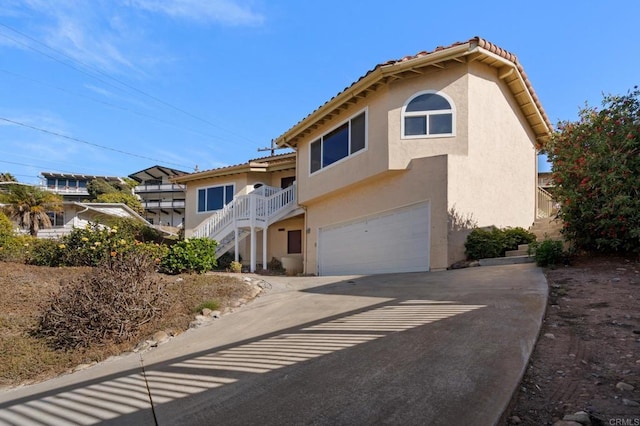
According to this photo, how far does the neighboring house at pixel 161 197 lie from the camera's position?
165 ft

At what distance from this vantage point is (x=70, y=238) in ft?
41.2

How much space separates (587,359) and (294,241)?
15.6m

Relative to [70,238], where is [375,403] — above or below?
below

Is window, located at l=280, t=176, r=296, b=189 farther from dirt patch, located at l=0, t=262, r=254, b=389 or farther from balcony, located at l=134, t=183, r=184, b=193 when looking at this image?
balcony, located at l=134, t=183, r=184, b=193

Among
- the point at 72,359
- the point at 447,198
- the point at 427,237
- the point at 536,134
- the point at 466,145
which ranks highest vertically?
the point at 536,134

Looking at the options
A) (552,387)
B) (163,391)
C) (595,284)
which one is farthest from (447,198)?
(163,391)

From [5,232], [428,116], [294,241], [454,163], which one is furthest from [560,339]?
[5,232]

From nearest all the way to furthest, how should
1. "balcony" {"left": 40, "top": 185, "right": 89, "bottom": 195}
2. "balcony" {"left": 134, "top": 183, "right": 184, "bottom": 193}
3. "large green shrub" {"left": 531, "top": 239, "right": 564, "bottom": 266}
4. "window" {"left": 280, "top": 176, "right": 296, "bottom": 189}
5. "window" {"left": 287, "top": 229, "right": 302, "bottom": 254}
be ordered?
"large green shrub" {"left": 531, "top": 239, "right": 564, "bottom": 266} < "window" {"left": 287, "top": 229, "right": 302, "bottom": 254} < "window" {"left": 280, "top": 176, "right": 296, "bottom": 189} < "balcony" {"left": 134, "top": 183, "right": 184, "bottom": 193} < "balcony" {"left": 40, "top": 185, "right": 89, "bottom": 195}

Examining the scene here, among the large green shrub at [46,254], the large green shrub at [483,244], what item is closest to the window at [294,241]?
the large green shrub at [46,254]

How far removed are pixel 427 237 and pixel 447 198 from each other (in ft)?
3.80

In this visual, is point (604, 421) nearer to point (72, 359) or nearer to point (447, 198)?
point (72, 359)

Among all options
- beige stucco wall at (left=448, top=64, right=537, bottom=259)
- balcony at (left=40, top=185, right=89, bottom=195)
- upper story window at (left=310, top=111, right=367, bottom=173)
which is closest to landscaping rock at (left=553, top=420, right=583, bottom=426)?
beige stucco wall at (left=448, top=64, right=537, bottom=259)

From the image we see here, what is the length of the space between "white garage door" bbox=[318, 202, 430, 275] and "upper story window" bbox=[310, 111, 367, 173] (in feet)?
7.32

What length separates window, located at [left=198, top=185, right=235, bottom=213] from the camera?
20.6 meters
